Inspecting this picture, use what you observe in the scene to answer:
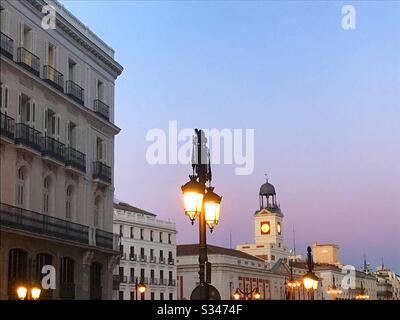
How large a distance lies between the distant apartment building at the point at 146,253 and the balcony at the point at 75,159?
2631 centimetres

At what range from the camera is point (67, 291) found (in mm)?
20047

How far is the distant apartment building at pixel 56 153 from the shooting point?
17.7 meters

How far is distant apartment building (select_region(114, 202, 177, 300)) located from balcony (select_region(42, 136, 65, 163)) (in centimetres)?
2749

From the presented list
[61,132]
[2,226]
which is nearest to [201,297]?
[2,226]

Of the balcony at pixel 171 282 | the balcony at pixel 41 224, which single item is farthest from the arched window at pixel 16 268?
the balcony at pixel 171 282

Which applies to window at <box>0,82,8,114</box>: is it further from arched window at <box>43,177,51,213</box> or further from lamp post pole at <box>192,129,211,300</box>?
lamp post pole at <box>192,129,211,300</box>

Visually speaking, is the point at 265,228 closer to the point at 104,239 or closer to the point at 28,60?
the point at 104,239

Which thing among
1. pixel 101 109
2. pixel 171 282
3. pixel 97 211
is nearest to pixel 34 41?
pixel 101 109

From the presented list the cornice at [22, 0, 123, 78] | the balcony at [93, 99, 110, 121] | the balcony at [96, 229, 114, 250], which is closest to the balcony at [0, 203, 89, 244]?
the balcony at [96, 229, 114, 250]

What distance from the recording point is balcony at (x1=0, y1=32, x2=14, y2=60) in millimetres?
17594

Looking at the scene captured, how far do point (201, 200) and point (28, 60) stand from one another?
38.7ft

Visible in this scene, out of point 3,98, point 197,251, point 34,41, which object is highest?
point 34,41

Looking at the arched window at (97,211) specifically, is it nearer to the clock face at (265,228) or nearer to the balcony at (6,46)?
the balcony at (6,46)

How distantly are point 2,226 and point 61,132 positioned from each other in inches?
166
